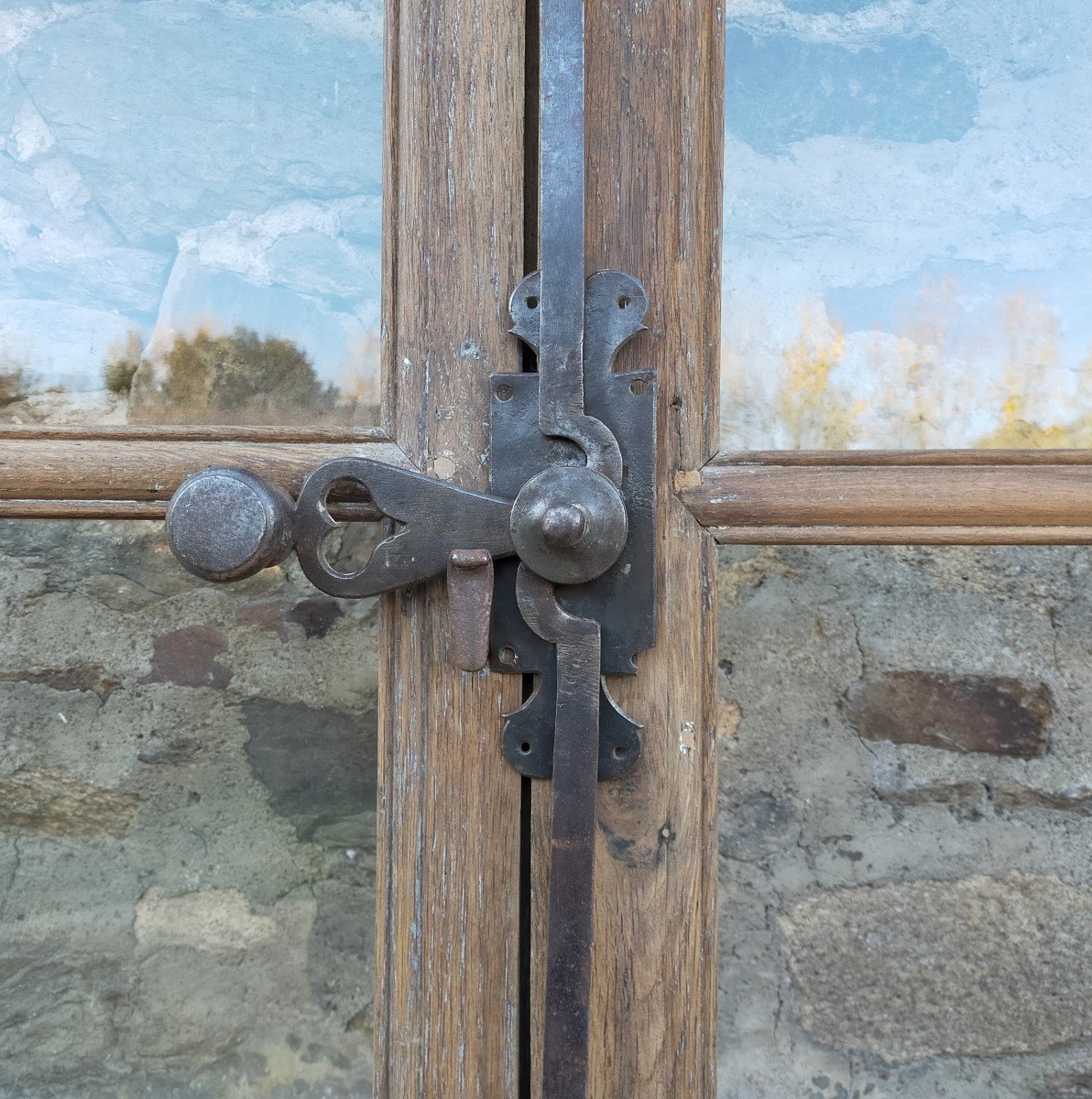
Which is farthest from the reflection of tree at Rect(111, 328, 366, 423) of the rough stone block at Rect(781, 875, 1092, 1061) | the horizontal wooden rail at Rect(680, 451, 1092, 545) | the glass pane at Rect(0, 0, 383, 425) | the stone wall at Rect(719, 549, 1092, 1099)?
the rough stone block at Rect(781, 875, 1092, 1061)

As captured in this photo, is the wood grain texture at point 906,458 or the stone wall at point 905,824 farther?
the stone wall at point 905,824

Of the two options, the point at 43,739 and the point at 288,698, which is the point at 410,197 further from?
the point at 43,739

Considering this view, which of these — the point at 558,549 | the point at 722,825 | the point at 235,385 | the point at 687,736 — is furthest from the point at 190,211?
the point at 722,825

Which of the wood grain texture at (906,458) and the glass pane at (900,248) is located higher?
the glass pane at (900,248)

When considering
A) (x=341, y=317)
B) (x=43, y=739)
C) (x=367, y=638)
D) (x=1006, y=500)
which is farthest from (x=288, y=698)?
(x=1006, y=500)

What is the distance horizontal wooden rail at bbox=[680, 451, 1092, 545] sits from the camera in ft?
1.76

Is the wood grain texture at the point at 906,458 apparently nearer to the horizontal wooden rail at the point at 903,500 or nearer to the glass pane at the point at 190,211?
the horizontal wooden rail at the point at 903,500

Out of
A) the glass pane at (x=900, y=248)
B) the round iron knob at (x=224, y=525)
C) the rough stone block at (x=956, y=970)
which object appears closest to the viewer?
the round iron knob at (x=224, y=525)

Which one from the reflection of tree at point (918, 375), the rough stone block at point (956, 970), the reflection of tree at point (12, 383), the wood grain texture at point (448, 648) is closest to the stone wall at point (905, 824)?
the rough stone block at point (956, 970)

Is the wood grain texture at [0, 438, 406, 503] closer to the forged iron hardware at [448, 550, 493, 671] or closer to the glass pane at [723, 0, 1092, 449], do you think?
the forged iron hardware at [448, 550, 493, 671]

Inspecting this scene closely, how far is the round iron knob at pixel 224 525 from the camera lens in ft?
1.59

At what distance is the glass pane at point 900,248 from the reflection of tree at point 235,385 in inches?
11.5

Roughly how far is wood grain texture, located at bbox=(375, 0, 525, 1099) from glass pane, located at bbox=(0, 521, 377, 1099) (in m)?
0.22

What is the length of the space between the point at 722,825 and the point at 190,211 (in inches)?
25.5
